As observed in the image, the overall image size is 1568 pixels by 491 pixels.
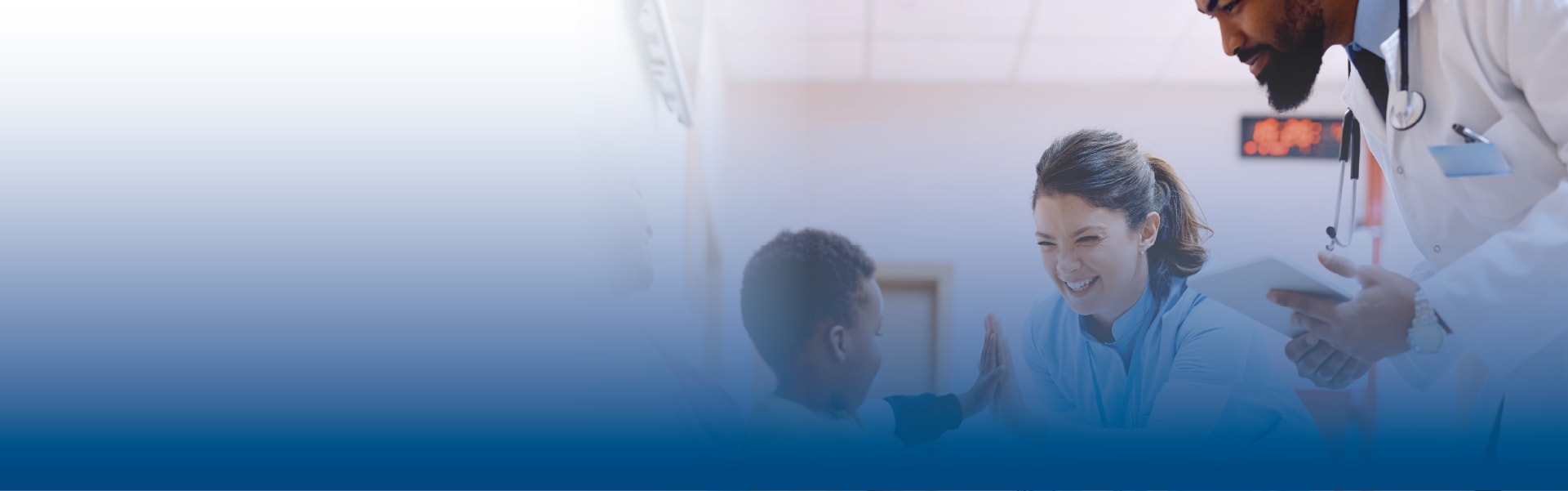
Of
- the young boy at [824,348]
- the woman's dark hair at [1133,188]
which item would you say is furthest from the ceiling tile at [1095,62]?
the young boy at [824,348]

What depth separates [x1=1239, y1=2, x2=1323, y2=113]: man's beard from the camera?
1.39 meters

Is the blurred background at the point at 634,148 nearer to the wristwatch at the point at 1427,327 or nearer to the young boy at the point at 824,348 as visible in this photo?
the young boy at the point at 824,348

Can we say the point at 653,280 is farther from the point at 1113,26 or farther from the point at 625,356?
the point at 1113,26

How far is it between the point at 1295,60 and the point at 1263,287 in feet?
1.31

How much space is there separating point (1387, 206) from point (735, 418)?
1205mm

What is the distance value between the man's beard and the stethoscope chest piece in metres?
0.16

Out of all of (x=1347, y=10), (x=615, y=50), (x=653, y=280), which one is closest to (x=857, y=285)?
(x=653, y=280)

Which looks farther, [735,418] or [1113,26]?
[1113,26]

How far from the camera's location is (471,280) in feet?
4.68

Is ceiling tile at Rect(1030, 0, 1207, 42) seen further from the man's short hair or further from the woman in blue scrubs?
the man's short hair

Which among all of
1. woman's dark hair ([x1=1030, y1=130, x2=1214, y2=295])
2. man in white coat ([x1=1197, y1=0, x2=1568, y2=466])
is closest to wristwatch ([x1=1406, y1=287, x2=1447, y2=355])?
man in white coat ([x1=1197, y1=0, x2=1568, y2=466])

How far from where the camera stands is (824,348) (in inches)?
56.6

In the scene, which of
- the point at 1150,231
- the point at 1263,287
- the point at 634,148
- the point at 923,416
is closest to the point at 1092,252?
the point at 1150,231

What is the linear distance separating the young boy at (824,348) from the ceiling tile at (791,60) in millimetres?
313
